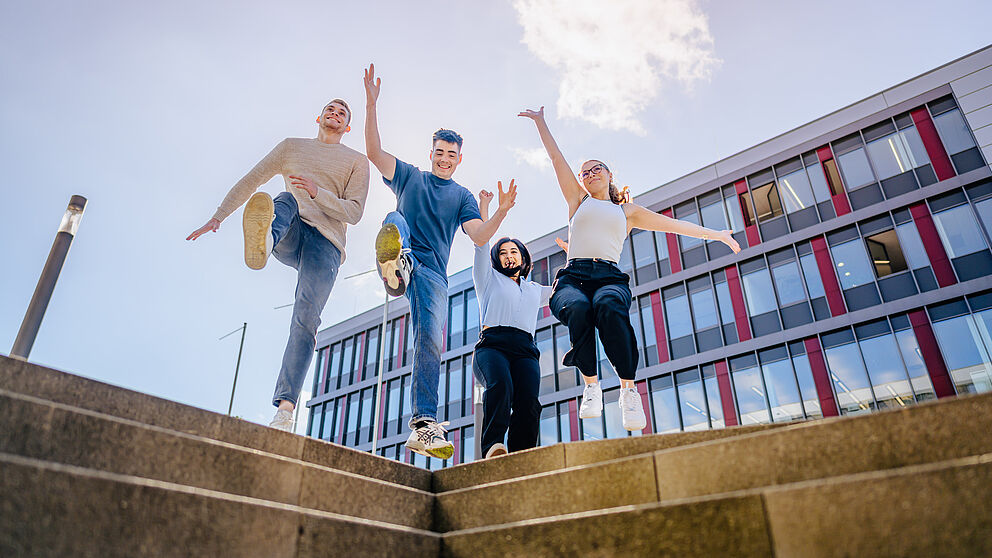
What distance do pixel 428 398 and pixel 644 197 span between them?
25.5 meters

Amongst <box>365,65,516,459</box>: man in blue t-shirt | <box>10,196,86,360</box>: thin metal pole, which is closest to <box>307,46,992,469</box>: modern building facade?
<box>365,65,516,459</box>: man in blue t-shirt

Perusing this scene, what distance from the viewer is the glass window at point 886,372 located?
19.8 metres

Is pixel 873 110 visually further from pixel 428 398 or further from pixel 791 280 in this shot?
pixel 428 398

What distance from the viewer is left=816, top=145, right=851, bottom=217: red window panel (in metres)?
23.3

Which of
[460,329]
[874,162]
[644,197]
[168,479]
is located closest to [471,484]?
[168,479]

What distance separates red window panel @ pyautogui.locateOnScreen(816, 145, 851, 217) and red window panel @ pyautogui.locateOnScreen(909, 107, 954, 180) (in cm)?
265

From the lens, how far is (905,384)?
19797 millimetres

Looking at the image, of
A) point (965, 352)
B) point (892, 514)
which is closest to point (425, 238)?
point (892, 514)

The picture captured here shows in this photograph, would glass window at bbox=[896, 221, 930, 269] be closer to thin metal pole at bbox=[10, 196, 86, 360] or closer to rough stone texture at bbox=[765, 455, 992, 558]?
rough stone texture at bbox=[765, 455, 992, 558]

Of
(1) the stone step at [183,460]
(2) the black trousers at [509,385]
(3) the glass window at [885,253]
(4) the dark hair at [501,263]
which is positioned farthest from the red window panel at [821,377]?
(1) the stone step at [183,460]

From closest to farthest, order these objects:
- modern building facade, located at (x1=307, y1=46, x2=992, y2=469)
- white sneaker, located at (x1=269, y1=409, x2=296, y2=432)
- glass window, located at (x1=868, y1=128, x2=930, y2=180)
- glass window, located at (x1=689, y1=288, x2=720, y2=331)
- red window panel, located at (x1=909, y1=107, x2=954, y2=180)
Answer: white sneaker, located at (x1=269, y1=409, x2=296, y2=432)
modern building facade, located at (x1=307, y1=46, x2=992, y2=469)
red window panel, located at (x1=909, y1=107, x2=954, y2=180)
glass window, located at (x1=868, y1=128, x2=930, y2=180)
glass window, located at (x1=689, y1=288, x2=720, y2=331)

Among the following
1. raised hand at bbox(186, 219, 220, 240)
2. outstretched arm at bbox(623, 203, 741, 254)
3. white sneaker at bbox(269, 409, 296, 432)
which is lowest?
white sneaker at bbox(269, 409, 296, 432)

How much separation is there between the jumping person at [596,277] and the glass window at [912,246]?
18.2 meters

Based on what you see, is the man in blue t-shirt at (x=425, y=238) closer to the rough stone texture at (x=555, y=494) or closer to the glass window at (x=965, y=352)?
the rough stone texture at (x=555, y=494)
